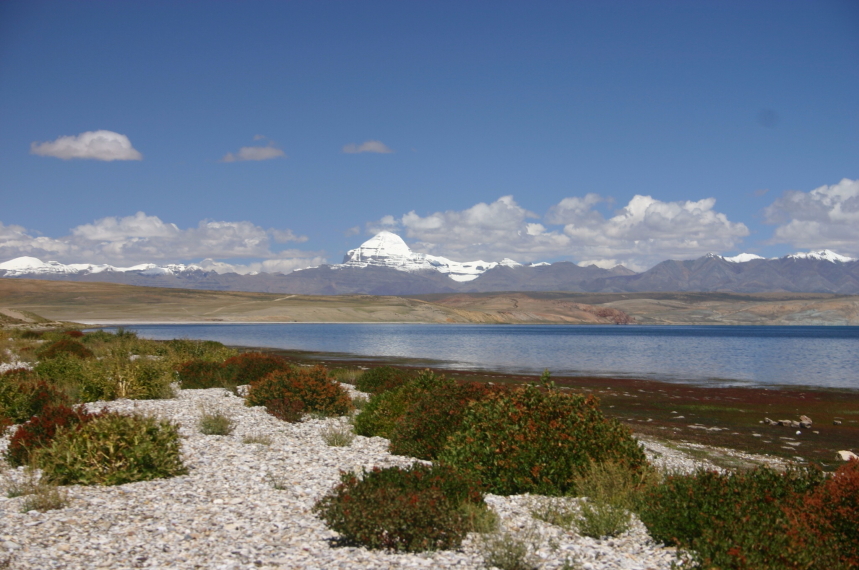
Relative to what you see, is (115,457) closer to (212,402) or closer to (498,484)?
(498,484)

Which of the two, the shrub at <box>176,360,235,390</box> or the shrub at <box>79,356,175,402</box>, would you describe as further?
the shrub at <box>176,360,235,390</box>

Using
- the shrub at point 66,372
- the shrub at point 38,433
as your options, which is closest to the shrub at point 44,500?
the shrub at point 38,433

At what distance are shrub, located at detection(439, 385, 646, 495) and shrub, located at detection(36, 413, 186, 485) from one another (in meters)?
4.74

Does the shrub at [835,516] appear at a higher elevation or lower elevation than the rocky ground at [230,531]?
higher

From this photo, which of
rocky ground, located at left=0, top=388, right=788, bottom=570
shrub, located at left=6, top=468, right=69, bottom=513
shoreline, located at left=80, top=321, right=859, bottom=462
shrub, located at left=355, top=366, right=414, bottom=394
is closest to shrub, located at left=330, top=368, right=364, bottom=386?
shrub, located at left=355, top=366, right=414, bottom=394

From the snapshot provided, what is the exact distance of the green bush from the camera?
→ 15188 millimetres

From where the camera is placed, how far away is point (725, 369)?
5234 centimetres

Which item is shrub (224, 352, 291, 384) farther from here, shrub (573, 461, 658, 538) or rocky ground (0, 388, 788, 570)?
shrub (573, 461, 658, 538)

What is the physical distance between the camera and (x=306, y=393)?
1809 cm

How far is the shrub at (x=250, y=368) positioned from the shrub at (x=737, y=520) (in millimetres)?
17726

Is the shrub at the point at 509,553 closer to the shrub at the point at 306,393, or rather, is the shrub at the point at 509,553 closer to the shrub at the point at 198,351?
the shrub at the point at 306,393

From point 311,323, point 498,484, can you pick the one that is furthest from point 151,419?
point 311,323

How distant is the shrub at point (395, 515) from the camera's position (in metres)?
7.48

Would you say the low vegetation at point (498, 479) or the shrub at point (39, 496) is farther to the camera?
the shrub at point (39, 496)
